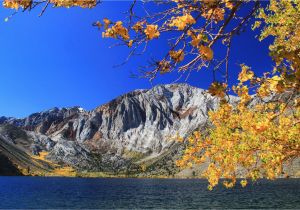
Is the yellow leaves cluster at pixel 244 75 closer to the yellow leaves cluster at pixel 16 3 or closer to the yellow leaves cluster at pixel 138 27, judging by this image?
the yellow leaves cluster at pixel 138 27

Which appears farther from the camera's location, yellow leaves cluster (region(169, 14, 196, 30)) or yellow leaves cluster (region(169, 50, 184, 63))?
yellow leaves cluster (region(169, 50, 184, 63))

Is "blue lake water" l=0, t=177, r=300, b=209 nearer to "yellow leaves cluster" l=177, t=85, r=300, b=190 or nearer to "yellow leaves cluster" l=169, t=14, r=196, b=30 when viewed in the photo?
"yellow leaves cluster" l=177, t=85, r=300, b=190

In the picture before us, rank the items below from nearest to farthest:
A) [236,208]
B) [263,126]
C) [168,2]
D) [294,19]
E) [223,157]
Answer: [168,2]
[263,126]
[294,19]
[223,157]
[236,208]

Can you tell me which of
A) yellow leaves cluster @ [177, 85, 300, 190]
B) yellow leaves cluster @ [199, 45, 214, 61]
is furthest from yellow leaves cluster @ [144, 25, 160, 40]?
yellow leaves cluster @ [177, 85, 300, 190]

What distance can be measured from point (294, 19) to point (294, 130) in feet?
14.8

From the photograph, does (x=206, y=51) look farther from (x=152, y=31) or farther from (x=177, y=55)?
(x=152, y=31)

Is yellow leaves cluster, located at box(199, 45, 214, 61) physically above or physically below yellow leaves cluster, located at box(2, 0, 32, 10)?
below

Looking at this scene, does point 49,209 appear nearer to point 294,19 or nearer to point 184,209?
point 184,209

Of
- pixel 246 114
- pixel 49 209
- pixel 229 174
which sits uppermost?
pixel 246 114

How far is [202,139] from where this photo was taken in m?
18.3

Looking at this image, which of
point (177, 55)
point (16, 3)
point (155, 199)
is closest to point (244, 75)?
point (177, 55)

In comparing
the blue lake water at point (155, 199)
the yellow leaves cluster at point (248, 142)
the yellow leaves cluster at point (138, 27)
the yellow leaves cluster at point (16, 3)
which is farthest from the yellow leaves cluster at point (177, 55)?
the blue lake water at point (155, 199)

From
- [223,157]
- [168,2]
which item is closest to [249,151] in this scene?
[223,157]

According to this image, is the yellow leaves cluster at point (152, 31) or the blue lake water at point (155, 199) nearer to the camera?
the yellow leaves cluster at point (152, 31)
